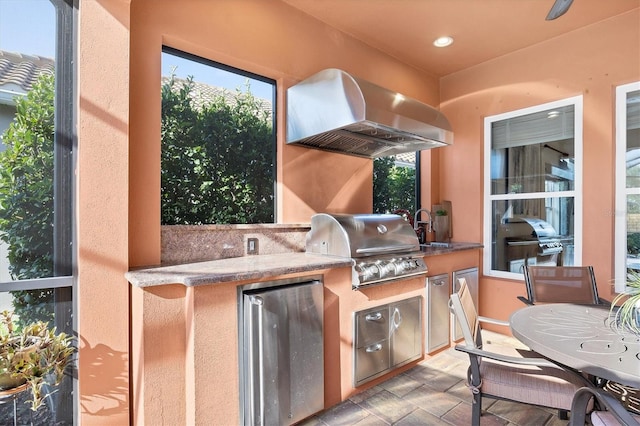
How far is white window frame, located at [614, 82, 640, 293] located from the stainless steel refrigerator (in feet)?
9.02

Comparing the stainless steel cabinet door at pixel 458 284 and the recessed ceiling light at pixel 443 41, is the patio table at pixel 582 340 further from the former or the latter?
the recessed ceiling light at pixel 443 41

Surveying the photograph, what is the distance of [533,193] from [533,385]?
2532mm

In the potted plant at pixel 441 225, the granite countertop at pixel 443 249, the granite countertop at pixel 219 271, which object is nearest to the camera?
the granite countertop at pixel 219 271

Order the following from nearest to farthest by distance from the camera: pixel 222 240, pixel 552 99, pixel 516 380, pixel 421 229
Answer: pixel 516 380 → pixel 222 240 → pixel 552 99 → pixel 421 229

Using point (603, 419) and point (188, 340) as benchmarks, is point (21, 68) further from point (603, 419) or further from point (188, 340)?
point (603, 419)

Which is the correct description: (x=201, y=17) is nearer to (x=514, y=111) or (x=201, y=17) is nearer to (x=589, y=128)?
(x=514, y=111)

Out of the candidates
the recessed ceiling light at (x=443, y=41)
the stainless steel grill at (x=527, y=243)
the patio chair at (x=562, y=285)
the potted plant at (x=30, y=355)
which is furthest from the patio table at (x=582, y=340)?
the recessed ceiling light at (x=443, y=41)

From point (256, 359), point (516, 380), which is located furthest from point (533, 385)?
point (256, 359)

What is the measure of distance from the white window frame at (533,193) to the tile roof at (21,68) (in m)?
3.99

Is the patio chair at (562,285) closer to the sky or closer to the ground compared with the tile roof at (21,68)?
closer to the ground

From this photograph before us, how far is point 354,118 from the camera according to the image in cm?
217

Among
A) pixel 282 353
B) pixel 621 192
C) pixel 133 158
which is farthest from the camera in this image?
pixel 621 192

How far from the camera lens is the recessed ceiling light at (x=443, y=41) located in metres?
3.24

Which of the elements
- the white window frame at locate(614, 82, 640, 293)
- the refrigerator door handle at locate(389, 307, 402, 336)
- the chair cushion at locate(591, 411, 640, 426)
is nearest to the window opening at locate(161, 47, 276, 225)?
the refrigerator door handle at locate(389, 307, 402, 336)
